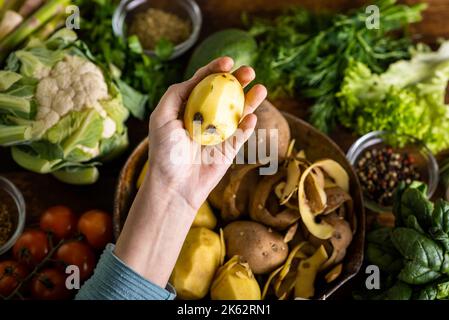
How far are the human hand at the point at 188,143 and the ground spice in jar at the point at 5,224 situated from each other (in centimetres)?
57

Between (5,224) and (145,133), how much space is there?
47 cm

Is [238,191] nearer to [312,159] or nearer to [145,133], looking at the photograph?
[312,159]

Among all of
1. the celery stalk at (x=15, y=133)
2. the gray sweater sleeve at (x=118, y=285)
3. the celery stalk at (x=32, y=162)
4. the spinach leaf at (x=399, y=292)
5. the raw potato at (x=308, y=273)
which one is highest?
the celery stalk at (x=15, y=133)

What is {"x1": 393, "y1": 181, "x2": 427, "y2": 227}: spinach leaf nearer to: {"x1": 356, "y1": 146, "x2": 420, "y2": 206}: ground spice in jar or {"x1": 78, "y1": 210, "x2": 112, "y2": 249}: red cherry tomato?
{"x1": 356, "y1": 146, "x2": 420, "y2": 206}: ground spice in jar

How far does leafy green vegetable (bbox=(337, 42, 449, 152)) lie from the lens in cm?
154

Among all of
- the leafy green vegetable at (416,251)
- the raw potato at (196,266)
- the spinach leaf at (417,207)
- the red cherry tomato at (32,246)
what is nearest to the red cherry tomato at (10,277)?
the red cherry tomato at (32,246)

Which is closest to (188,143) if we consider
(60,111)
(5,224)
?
(60,111)

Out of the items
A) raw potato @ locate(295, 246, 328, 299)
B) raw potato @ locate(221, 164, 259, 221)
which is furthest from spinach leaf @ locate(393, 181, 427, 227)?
raw potato @ locate(221, 164, 259, 221)

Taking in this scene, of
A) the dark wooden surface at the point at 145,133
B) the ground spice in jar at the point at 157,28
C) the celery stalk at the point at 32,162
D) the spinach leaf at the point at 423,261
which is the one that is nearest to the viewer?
the spinach leaf at the point at 423,261

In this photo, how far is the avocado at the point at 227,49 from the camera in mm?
1530

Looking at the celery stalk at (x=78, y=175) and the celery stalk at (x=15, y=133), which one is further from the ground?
the celery stalk at (x=15, y=133)

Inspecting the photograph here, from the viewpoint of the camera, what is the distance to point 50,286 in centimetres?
132

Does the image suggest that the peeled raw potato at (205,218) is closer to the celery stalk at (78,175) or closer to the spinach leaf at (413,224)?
the celery stalk at (78,175)
